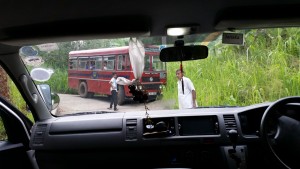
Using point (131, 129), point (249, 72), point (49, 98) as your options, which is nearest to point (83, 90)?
point (49, 98)

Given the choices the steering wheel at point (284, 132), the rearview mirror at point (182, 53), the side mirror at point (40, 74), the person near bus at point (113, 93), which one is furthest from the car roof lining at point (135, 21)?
the person near bus at point (113, 93)

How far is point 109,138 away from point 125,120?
0.28 metres

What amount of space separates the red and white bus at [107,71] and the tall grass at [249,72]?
22cm

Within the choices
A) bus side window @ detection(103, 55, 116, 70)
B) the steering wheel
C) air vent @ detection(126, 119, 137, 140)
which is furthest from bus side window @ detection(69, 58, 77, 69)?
the steering wheel

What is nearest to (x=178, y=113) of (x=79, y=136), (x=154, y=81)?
(x=154, y=81)

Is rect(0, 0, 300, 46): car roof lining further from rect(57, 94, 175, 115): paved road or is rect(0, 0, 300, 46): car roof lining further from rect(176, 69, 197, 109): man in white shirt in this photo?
rect(57, 94, 175, 115): paved road

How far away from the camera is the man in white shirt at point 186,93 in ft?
14.7

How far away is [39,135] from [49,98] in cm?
61

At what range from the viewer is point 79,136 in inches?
163

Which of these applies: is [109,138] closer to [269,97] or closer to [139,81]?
[139,81]

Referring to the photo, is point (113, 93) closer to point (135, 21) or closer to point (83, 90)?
point (83, 90)

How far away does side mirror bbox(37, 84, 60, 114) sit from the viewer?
4621mm

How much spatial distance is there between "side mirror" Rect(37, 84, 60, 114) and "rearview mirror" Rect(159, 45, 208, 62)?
68.5 inches

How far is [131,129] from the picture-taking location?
13.5 feet
